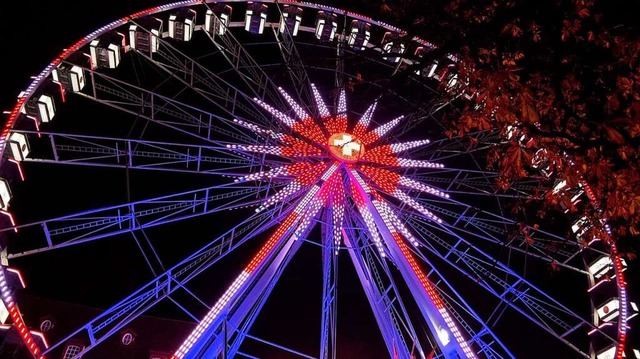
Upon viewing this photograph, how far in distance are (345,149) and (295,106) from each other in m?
1.63

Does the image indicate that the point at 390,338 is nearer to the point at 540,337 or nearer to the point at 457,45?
the point at 457,45

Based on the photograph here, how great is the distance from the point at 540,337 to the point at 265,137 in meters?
11.7

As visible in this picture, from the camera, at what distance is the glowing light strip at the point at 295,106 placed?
11.5 meters

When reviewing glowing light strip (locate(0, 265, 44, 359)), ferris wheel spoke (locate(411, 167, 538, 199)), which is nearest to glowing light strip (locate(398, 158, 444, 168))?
ferris wheel spoke (locate(411, 167, 538, 199))

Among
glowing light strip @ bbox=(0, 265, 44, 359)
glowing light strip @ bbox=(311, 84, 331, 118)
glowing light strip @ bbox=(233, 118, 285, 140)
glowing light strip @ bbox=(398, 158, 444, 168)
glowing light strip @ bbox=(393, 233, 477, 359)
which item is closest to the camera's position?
glowing light strip @ bbox=(0, 265, 44, 359)

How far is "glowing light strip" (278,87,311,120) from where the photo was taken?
37.6 feet

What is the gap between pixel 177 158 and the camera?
34.2 ft

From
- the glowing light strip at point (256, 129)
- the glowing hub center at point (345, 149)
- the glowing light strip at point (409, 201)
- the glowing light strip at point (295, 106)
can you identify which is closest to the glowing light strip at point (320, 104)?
the glowing light strip at point (295, 106)

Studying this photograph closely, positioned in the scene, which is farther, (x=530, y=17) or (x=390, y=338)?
(x=390, y=338)

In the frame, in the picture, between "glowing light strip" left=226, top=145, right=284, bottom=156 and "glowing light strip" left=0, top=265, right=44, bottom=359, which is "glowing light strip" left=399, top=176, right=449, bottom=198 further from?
"glowing light strip" left=0, top=265, right=44, bottom=359

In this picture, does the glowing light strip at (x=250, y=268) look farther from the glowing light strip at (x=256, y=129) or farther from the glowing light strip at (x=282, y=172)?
the glowing light strip at (x=256, y=129)

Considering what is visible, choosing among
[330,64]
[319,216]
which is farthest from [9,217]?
[330,64]

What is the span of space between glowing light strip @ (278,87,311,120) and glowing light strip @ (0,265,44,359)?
Answer: 6582mm

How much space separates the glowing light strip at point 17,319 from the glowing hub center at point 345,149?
21.2 feet
